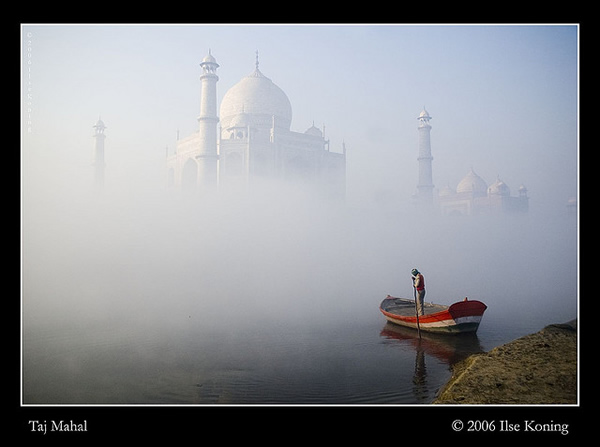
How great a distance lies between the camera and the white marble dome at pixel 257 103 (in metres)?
19.0

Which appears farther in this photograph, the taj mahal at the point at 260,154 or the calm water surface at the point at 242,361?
the taj mahal at the point at 260,154

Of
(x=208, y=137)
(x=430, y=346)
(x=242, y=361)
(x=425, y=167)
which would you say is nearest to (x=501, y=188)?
(x=425, y=167)

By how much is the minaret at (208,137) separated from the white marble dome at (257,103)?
2.70 meters

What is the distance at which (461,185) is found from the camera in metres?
24.0

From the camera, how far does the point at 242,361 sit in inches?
236

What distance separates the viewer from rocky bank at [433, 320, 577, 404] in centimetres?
475

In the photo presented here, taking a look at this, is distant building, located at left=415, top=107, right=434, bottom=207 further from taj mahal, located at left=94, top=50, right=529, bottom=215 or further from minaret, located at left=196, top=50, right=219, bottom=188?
minaret, located at left=196, top=50, right=219, bottom=188

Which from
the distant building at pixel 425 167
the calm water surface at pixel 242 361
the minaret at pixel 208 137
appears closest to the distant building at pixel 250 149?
the minaret at pixel 208 137

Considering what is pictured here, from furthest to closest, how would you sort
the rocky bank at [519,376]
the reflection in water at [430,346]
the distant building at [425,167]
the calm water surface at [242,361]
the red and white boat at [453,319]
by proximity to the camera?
the distant building at [425,167]
the red and white boat at [453,319]
the reflection in water at [430,346]
the calm water surface at [242,361]
the rocky bank at [519,376]

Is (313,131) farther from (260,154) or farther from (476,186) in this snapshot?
(476,186)

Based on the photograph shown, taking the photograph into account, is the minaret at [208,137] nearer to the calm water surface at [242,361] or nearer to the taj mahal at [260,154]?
the taj mahal at [260,154]

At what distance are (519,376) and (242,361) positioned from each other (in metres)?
3.29

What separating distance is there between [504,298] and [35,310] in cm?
975
